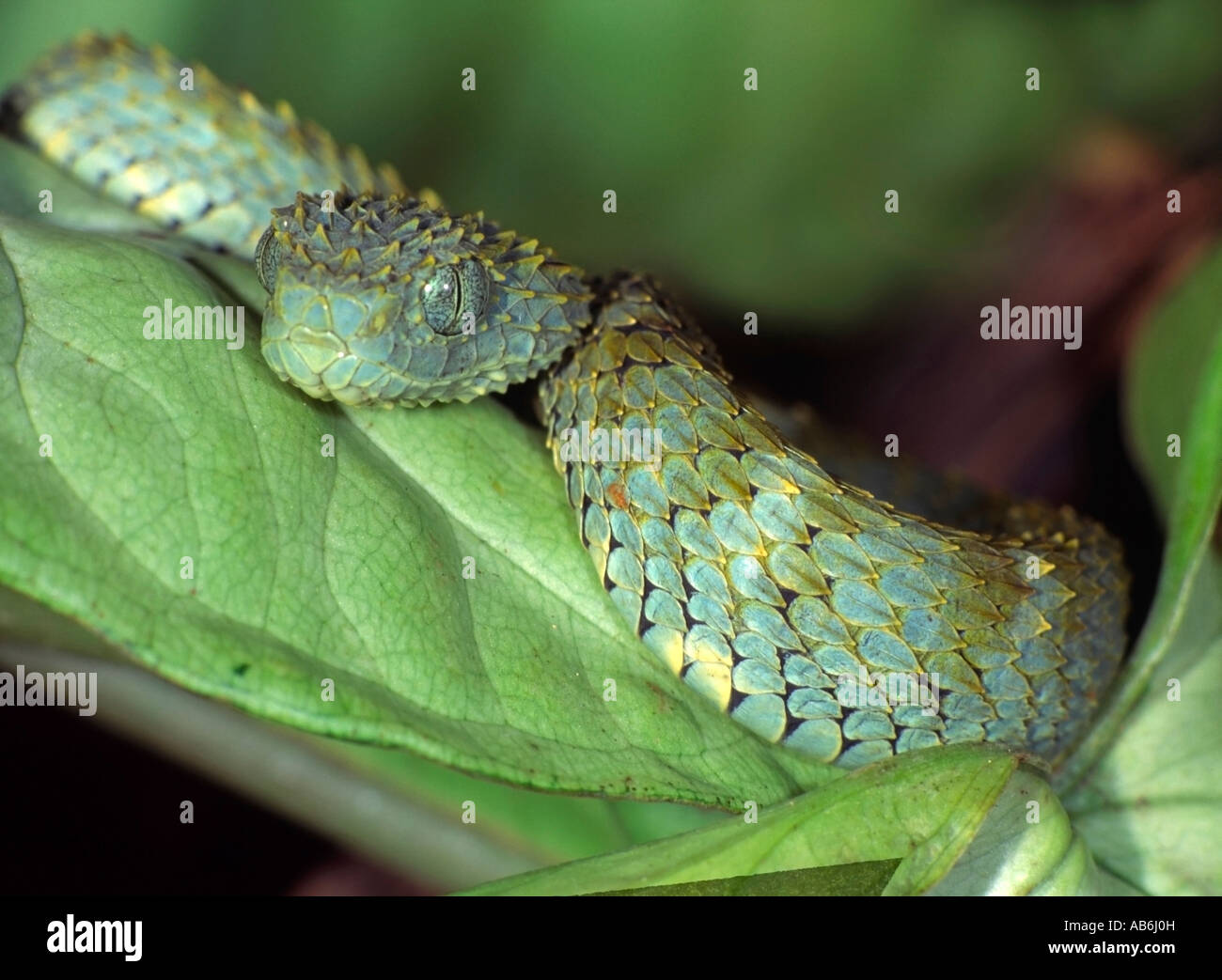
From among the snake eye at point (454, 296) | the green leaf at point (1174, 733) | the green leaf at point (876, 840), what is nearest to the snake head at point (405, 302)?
the snake eye at point (454, 296)

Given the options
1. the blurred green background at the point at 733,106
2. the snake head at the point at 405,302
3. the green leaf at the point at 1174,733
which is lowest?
the green leaf at the point at 1174,733

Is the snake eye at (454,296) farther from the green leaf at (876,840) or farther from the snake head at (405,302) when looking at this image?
the green leaf at (876,840)

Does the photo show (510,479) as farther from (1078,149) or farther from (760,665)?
(1078,149)

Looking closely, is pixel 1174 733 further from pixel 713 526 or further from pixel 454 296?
pixel 454 296

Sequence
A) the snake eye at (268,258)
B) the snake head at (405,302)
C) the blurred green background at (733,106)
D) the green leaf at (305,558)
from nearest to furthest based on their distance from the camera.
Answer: the green leaf at (305,558) < the snake head at (405,302) < the snake eye at (268,258) < the blurred green background at (733,106)

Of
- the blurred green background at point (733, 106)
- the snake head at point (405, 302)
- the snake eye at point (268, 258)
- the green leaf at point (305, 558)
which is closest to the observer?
the green leaf at point (305, 558)

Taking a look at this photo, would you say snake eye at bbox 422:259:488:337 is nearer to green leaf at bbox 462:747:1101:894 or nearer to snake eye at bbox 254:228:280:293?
snake eye at bbox 254:228:280:293

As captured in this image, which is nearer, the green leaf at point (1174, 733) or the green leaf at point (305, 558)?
the green leaf at point (305, 558)
